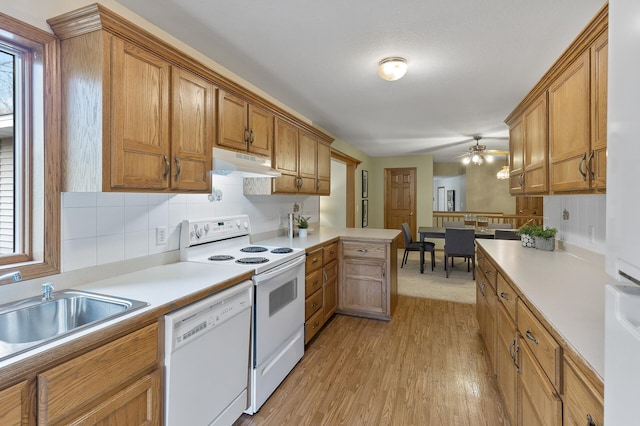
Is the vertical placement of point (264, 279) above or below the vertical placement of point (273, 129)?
below

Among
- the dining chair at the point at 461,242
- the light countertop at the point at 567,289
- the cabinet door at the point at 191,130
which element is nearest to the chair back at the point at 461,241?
the dining chair at the point at 461,242

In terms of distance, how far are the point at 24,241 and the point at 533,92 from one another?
3.13 m

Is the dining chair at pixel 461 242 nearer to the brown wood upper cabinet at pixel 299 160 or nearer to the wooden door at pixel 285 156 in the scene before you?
the brown wood upper cabinet at pixel 299 160

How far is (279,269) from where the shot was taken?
2.21 m

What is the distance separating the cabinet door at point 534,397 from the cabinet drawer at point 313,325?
5.35 feet

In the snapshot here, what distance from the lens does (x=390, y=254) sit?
336 cm

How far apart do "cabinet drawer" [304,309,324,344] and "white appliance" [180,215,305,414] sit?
0.13 m

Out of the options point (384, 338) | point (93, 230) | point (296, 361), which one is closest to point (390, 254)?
point (384, 338)

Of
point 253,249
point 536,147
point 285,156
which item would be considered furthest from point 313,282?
point 536,147

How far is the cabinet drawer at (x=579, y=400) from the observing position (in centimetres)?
82

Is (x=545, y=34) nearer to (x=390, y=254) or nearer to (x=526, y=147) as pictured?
(x=526, y=147)

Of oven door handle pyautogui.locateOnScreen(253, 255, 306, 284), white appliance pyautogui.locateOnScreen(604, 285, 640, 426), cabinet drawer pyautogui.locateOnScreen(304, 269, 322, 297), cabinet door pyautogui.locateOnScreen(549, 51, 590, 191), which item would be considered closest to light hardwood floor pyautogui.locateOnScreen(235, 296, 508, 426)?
cabinet drawer pyautogui.locateOnScreen(304, 269, 322, 297)

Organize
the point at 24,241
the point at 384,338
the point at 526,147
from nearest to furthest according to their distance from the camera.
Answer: the point at 24,241
the point at 526,147
the point at 384,338

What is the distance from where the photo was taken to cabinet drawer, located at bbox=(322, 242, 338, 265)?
3.12 metres
